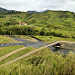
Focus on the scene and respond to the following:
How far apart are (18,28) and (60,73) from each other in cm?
9362

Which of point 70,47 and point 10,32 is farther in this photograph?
point 10,32

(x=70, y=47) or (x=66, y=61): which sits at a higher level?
(x=66, y=61)

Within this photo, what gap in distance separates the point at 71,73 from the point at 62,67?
1.57 feet

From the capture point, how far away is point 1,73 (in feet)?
15.0

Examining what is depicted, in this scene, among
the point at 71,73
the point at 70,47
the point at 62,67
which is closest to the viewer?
the point at 71,73

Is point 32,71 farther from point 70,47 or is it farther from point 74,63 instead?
point 70,47

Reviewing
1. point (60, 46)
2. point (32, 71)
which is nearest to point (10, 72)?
point (32, 71)

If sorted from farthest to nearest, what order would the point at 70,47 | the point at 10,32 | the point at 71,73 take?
the point at 10,32, the point at 70,47, the point at 71,73

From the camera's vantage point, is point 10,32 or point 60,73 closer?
point 60,73

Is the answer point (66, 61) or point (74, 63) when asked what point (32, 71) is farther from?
point (74, 63)

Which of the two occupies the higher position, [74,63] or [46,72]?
[74,63]

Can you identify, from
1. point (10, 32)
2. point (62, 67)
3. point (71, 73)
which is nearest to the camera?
point (71, 73)

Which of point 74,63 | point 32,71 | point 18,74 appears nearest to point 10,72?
point 18,74

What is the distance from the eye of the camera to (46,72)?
4.15 m
